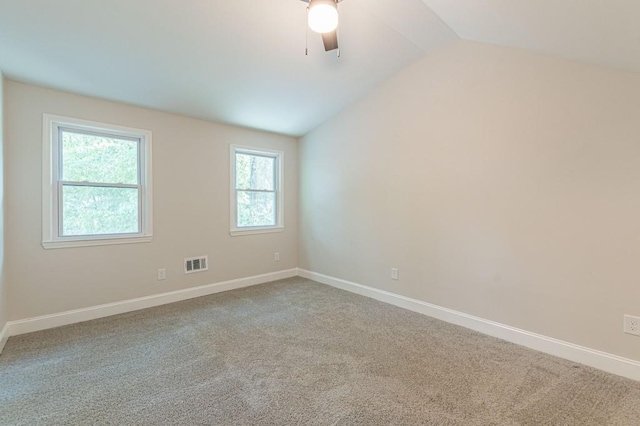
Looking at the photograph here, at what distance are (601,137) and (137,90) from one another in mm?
4109

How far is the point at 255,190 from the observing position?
462cm

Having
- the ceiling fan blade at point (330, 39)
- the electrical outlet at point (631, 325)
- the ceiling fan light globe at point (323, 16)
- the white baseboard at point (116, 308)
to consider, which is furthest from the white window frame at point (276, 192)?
the electrical outlet at point (631, 325)

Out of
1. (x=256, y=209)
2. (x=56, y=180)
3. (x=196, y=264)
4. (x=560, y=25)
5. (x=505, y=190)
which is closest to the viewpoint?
(x=560, y=25)

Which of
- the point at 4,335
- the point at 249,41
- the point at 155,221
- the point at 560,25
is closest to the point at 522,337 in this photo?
the point at 560,25

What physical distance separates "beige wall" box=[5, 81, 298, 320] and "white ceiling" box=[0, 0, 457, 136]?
24 cm

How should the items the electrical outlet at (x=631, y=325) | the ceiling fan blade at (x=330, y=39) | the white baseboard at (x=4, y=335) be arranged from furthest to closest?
the white baseboard at (x=4, y=335)
the electrical outlet at (x=631, y=325)
the ceiling fan blade at (x=330, y=39)

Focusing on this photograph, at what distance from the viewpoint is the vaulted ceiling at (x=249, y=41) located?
204 centimetres

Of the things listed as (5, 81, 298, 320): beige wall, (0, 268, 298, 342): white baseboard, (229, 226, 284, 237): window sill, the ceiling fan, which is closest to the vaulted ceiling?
(5, 81, 298, 320): beige wall

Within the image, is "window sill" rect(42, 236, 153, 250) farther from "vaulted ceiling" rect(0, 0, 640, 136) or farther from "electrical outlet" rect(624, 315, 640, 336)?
"electrical outlet" rect(624, 315, 640, 336)

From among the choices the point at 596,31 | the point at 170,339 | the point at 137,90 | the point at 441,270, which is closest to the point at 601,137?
the point at 596,31

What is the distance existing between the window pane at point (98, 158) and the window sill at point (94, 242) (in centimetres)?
64

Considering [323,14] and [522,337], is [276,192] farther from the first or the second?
[522,337]

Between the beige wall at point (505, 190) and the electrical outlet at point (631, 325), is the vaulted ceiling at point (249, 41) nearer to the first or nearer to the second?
the beige wall at point (505, 190)

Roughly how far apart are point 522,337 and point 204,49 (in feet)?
12.4
